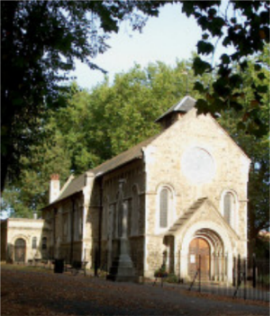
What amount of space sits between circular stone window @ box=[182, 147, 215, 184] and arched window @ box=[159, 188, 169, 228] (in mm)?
1708

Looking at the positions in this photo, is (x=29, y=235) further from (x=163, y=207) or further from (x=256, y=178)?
(x=163, y=207)

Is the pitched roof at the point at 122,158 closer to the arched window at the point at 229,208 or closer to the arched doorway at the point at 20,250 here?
the arched window at the point at 229,208

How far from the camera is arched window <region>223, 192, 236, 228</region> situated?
105 ft

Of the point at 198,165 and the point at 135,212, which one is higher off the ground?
the point at 198,165

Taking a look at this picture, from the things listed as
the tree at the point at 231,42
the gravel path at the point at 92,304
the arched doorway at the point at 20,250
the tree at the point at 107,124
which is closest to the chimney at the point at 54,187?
the tree at the point at 107,124

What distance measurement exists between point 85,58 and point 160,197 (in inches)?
706

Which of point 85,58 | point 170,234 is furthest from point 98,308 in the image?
point 170,234

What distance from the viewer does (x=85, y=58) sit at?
45.3ft

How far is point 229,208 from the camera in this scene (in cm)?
3212

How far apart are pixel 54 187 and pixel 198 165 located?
26009mm

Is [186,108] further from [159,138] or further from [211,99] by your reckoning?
[211,99]

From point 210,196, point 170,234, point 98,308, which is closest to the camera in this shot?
point 98,308

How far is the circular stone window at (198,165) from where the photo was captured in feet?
104

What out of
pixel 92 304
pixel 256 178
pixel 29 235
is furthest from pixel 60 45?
pixel 29 235
